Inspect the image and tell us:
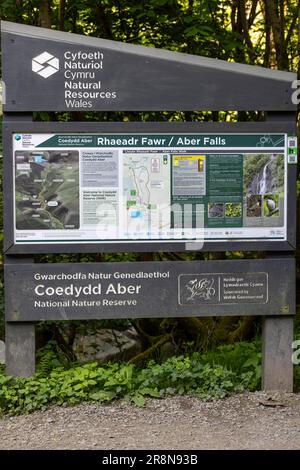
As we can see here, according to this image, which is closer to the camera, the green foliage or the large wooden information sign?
the green foliage

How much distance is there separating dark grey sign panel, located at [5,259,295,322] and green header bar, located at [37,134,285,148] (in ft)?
3.37

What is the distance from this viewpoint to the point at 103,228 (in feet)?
18.4

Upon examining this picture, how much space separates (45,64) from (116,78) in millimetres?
608

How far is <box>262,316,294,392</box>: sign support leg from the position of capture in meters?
5.82

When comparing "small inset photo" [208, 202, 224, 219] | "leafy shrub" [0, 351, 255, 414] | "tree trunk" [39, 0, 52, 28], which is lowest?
"leafy shrub" [0, 351, 255, 414]

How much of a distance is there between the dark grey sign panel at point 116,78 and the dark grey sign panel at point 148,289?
4.50 feet

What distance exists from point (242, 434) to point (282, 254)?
5.65 ft

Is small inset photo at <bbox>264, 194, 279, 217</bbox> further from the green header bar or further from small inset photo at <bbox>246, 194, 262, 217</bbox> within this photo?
the green header bar

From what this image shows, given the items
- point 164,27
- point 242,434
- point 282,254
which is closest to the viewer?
point 242,434

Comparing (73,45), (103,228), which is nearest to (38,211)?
(103,228)

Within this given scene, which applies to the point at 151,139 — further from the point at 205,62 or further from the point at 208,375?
the point at 208,375

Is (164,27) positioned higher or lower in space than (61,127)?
higher

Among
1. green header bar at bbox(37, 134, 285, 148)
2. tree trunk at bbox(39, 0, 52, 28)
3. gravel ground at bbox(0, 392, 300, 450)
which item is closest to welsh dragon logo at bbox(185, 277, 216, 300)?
gravel ground at bbox(0, 392, 300, 450)

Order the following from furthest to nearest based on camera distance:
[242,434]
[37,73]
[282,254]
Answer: [282,254] → [37,73] → [242,434]
